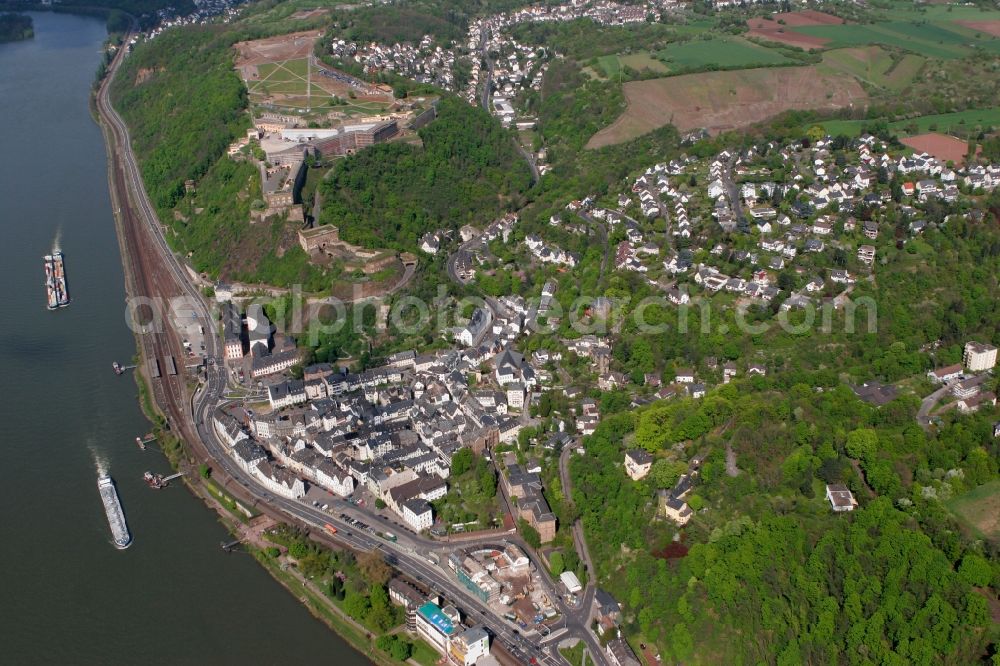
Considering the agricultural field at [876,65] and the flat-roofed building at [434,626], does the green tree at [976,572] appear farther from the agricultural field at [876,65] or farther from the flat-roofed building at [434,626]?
the agricultural field at [876,65]

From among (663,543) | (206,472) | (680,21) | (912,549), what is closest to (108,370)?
(206,472)

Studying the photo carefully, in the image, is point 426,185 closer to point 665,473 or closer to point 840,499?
point 665,473

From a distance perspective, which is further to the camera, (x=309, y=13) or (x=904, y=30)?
(x=309, y=13)

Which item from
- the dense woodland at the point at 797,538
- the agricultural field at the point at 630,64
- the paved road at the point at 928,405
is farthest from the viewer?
the agricultural field at the point at 630,64

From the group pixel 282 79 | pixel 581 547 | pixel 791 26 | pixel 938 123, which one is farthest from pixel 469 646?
pixel 791 26

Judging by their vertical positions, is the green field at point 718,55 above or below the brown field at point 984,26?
below

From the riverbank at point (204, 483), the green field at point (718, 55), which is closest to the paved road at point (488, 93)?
the green field at point (718, 55)

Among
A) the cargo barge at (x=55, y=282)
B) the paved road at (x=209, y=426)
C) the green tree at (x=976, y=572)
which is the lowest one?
→ the cargo barge at (x=55, y=282)
